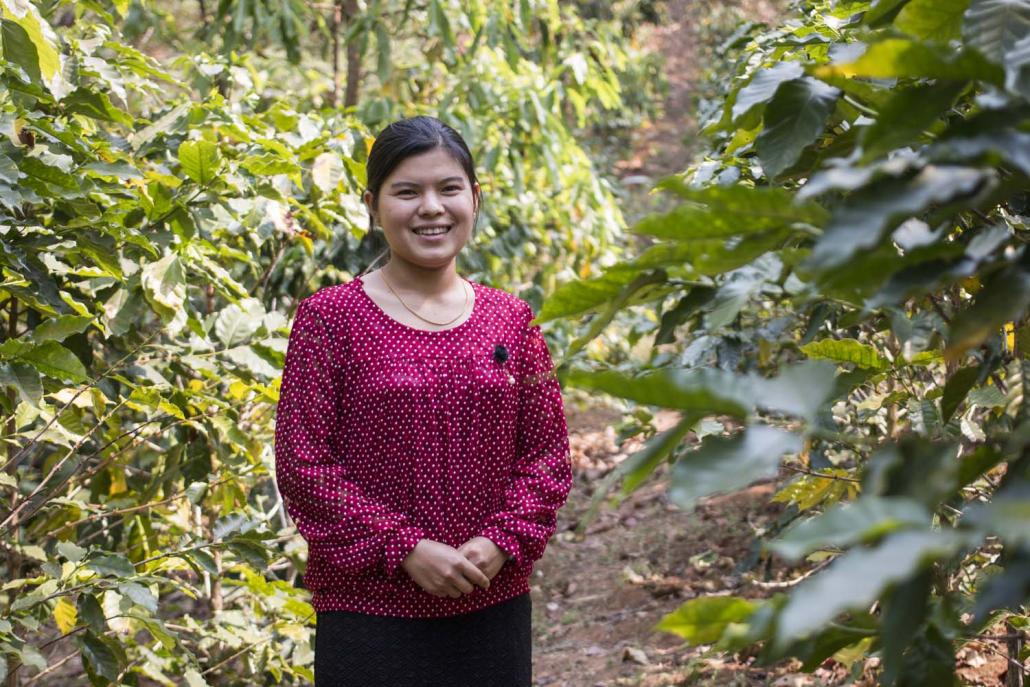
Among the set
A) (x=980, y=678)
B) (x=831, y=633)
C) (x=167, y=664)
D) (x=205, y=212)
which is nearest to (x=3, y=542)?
(x=167, y=664)

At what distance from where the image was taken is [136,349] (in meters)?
2.35

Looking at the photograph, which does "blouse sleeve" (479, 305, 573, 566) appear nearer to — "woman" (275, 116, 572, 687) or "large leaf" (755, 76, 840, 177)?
"woman" (275, 116, 572, 687)

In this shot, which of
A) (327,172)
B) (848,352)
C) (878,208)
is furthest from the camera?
(327,172)

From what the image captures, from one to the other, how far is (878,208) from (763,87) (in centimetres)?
38

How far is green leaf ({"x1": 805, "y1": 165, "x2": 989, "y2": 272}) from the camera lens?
0.69 metres

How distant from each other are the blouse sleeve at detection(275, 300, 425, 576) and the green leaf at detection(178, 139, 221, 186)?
408 millimetres

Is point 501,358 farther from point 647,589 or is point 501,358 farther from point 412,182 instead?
point 647,589

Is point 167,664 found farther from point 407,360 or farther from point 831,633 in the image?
point 831,633

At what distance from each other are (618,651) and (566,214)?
7.35 feet

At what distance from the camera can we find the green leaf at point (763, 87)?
1047 millimetres

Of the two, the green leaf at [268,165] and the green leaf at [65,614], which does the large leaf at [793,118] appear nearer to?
the green leaf at [268,165]

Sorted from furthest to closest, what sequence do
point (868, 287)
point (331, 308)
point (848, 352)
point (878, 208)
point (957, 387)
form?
point (331, 308) < point (848, 352) < point (957, 387) < point (868, 287) < point (878, 208)

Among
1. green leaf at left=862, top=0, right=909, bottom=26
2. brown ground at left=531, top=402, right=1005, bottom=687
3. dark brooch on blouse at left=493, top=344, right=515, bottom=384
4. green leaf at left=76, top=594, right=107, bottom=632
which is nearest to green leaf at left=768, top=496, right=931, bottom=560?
green leaf at left=862, top=0, right=909, bottom=26

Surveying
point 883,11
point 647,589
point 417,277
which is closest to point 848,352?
point 883,11
